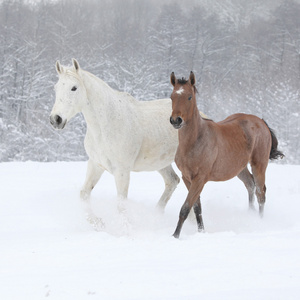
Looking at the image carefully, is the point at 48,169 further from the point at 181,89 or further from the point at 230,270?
the point at 230,270

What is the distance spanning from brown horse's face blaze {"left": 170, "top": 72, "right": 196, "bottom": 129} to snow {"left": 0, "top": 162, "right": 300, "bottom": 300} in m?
1.23

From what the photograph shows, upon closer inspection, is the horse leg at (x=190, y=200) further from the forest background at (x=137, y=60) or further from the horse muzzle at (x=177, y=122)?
the forest background at (x=137, y=60)

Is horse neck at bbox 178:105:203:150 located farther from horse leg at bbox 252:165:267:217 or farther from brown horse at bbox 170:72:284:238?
horse leg at bbox 252:165:267:217

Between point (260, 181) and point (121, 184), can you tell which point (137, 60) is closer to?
point (260, 181)

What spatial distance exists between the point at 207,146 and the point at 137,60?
76.1 ft

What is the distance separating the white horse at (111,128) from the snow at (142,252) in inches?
24.2

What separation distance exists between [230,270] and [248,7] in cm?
4235

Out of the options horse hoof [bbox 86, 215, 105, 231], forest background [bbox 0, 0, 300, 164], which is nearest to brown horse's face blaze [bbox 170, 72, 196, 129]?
horse hoof [bbox 86, 215, 105, 231]

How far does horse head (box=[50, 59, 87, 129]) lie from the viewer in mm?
4395

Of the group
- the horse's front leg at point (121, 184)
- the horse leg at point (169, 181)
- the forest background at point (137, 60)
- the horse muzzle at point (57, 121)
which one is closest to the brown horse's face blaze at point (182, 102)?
the horse's front leg at point (121, 184)

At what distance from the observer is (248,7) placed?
4106cm

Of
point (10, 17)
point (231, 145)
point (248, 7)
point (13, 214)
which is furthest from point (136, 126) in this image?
point (248, 7)

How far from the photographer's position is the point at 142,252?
3424mm

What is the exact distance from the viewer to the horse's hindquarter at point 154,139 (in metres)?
5.32
